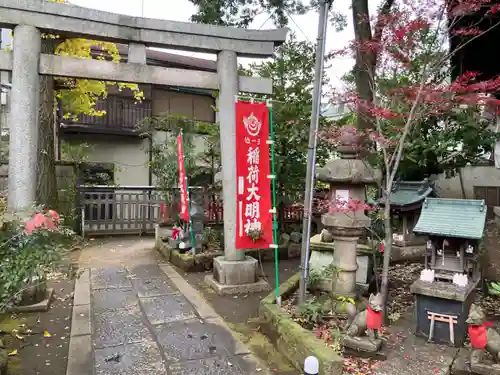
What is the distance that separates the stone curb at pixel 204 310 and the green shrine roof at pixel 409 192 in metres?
4.87

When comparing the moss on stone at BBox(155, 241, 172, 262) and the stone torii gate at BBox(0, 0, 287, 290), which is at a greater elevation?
the stone torii gate at BBox(0, 0, 287, 290)

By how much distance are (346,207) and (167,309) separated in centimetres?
307

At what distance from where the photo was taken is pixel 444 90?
4352mm

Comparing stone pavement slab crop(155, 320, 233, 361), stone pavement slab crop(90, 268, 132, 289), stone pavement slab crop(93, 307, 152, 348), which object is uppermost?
stone pavement slab crop(90, 268, 132, 289)

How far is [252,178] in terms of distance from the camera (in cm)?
598

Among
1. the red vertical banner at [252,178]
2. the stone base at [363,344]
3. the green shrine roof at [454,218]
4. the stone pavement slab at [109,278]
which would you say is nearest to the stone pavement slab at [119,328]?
the stone pavement slab at [109,278]

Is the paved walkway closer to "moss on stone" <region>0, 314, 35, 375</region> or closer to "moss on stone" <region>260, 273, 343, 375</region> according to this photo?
"moss on stone" <region>260, 273, 343, 375</region>

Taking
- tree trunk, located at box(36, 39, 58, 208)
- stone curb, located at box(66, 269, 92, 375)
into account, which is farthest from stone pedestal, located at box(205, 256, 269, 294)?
tree trunk, located at box(36, 39, 58, 208)

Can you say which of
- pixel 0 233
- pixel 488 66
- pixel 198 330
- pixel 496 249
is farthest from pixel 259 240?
pixel 488 66

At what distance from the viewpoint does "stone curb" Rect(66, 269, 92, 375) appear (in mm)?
3871

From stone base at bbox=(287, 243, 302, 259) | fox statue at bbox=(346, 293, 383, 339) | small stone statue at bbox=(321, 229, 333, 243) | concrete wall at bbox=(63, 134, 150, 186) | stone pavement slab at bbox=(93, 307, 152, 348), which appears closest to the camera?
fox statue at bbox=(346, 293, 383, 339)

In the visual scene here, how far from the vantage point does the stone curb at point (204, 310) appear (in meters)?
4.10

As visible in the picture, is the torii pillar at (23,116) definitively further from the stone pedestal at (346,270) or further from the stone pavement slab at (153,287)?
the stone pedestal at (346,270)

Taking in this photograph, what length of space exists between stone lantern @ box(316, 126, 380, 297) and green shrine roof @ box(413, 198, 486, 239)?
0.75 metres
